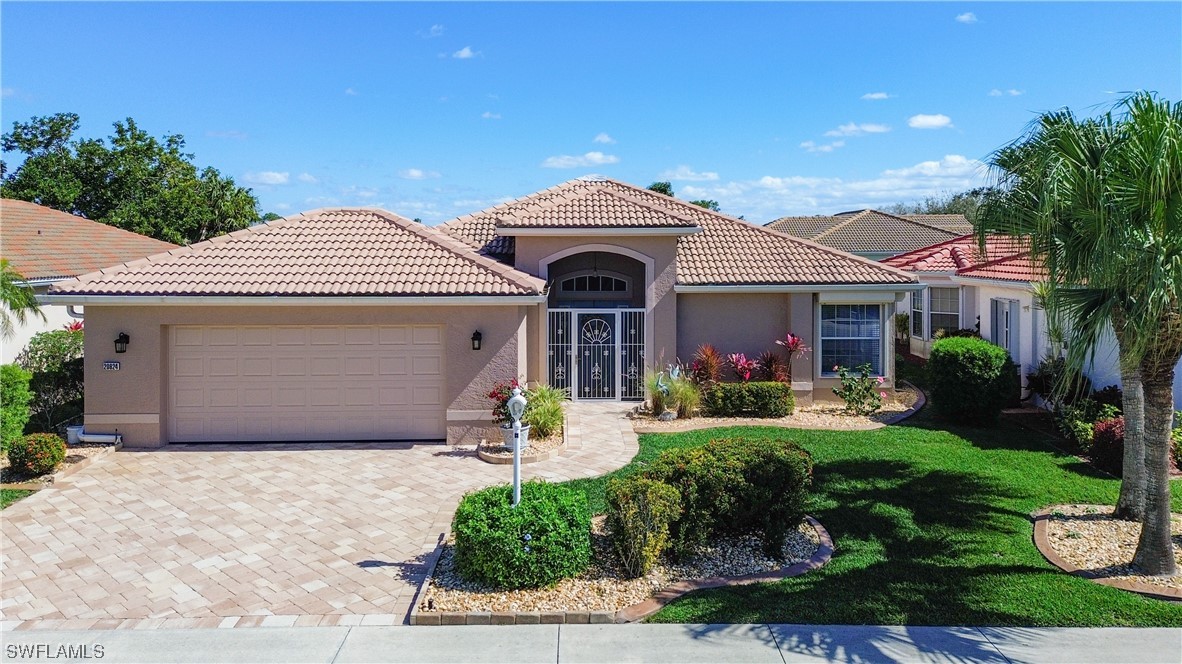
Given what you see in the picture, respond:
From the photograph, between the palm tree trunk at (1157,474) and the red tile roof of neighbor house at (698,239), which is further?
the red tile roof of neighbor house at (698,239)

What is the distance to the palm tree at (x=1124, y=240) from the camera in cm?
765

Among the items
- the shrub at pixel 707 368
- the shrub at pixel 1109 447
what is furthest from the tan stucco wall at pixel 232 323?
the shrub at pixel 1109 447

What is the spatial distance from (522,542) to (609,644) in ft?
5.00

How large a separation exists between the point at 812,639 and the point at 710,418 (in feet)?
34.7

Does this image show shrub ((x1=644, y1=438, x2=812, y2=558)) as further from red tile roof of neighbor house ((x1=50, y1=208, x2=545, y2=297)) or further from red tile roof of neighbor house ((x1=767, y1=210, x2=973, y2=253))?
red tile roof of neighbor house ((x1=767, y1=210, x2=973, y2=253))

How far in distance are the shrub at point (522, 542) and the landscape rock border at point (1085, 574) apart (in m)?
5.40

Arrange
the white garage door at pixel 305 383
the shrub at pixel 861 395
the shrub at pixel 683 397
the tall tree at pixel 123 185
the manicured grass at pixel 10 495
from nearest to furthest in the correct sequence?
1. the manicured grass at pixel 10 495
2. the white garage door at pixel 305 383
3. the shrub at pixel 683 397
4. the shrub at pixel 861 395
5. the tall tree at pixel 123 185

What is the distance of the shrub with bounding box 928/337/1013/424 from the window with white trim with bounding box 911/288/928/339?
1094cm

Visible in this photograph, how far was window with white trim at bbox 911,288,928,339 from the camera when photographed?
89.7 feet

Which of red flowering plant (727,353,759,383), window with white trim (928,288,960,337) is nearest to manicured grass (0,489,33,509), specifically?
red flowering plant (727,353,759,383)

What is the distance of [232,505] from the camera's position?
11.4 meters

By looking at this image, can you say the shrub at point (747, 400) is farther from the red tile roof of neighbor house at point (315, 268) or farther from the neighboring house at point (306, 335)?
the red tile roof of neighbor house at point (315, 268)

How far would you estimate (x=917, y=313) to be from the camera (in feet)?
92.5

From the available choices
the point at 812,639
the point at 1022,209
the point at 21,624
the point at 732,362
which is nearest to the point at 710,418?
the point at 732,362
